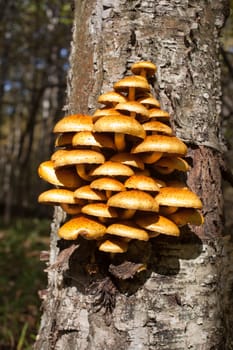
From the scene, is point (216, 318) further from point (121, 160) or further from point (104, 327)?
point (121, 160)

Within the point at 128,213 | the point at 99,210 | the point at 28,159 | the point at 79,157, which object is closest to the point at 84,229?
the point at 99,210

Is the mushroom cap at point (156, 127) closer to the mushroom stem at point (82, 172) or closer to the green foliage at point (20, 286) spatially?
the mushroom stem at point (82, 172)

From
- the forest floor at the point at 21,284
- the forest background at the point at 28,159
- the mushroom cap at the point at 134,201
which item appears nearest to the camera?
the mushroom cap at the point at 134,201

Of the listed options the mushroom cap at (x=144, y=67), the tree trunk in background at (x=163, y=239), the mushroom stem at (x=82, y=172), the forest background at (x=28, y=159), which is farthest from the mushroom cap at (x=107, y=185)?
the forest background at (x=28, y=159)

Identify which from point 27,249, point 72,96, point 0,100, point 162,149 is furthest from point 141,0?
point 0,100

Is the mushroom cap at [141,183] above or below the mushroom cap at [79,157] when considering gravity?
below

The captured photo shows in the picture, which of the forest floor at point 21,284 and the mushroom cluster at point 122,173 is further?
the forest floor at point 21,284
